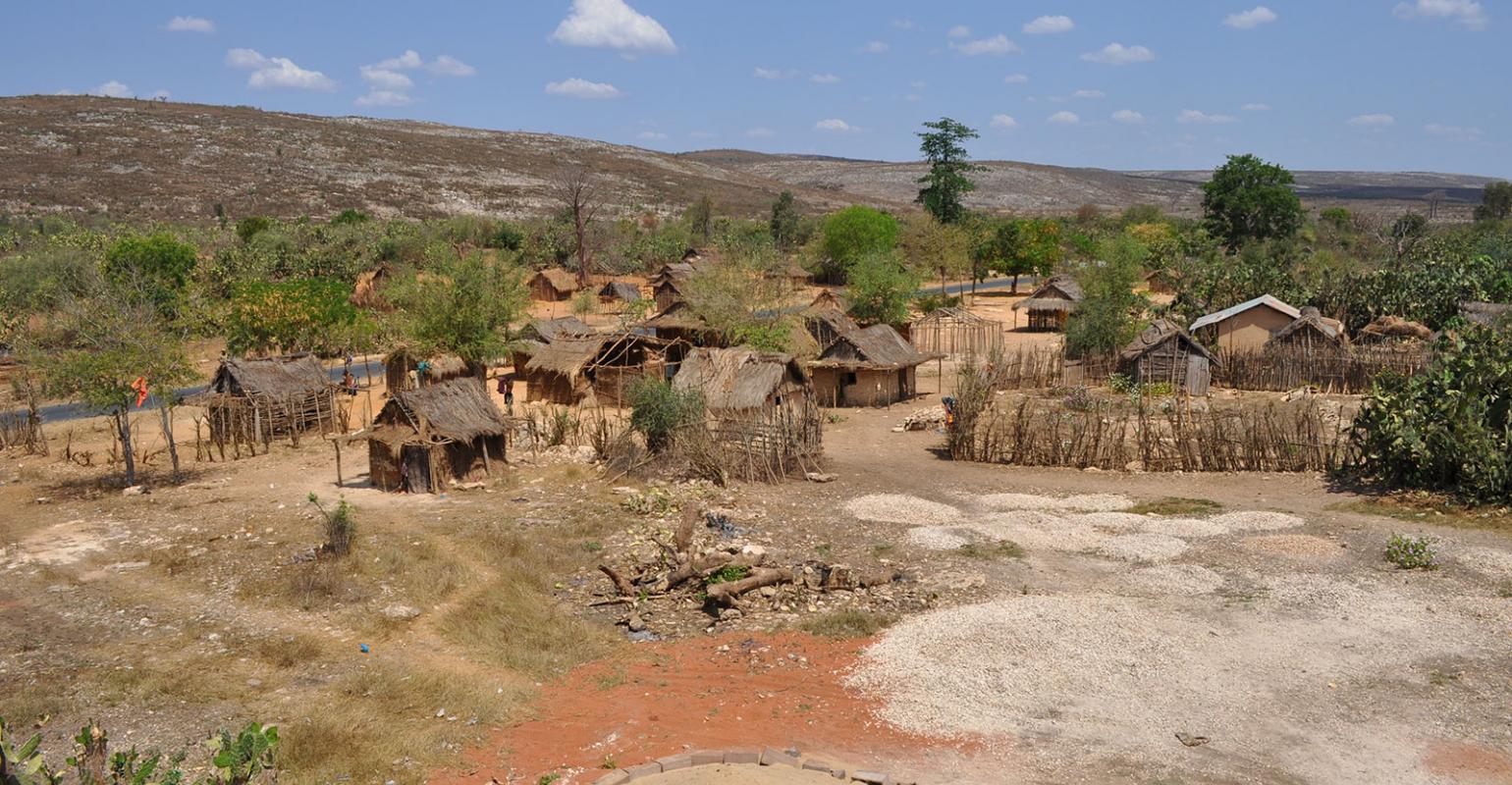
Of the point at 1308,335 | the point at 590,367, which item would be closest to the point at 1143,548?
the point at 590,367

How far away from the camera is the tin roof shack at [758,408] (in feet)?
62.2

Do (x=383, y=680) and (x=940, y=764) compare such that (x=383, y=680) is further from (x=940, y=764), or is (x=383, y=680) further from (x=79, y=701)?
(x=940, y=764)

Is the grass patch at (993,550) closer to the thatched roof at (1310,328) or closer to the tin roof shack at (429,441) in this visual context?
the tin roof shack at (429,441)

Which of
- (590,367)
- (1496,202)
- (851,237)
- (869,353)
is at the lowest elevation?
(590,367)

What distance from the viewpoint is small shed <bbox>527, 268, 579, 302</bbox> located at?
48.4m

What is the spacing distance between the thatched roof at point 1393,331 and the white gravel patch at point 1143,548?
18.3 m

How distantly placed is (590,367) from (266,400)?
749 cm

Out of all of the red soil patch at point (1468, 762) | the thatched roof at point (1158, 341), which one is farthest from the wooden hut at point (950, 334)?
the red soil patch at point (1468, 762)

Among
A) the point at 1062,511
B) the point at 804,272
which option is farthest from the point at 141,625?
the point at 804,272

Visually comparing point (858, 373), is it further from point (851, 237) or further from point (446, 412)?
point (851, 237)

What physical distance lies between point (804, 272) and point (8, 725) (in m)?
48.1

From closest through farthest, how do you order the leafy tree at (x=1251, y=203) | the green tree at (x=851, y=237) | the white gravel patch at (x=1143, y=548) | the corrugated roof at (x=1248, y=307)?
the white gravel patch at (x=1143, y=548)
the corrugated roof at (x=1248, y=307)
the green tree at (x=851, y=237)
the leafy tree at (x=1251, y=203)

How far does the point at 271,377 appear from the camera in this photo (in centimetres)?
2284

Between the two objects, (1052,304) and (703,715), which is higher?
(1052,304)
